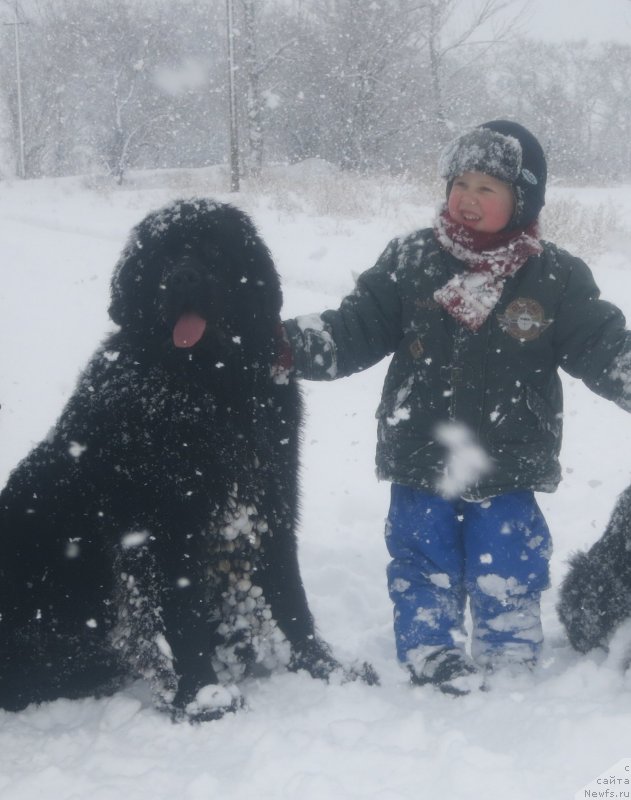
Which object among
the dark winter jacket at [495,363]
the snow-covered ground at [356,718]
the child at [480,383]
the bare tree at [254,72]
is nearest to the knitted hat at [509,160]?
the child at [480,383]

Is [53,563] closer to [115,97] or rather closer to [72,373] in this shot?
[72,373]

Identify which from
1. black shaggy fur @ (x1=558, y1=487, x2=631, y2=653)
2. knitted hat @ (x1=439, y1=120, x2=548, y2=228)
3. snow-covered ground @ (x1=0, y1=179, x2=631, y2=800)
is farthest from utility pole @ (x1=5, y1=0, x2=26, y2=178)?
black shaggy fur @ (x1=558, y1=487, x2=631, y2=653)

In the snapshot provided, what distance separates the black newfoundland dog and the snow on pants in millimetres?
479

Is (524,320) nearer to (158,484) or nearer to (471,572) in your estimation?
Result: (471,572)

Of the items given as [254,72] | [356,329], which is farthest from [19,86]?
[356,329]

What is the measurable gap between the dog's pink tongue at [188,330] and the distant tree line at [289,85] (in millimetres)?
13595

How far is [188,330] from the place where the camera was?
6.61 ft

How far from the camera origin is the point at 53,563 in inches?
80.8

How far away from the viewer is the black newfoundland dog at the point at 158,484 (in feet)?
6.70

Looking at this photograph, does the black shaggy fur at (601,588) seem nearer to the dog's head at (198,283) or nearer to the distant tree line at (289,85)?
the dog's head at (198,283)

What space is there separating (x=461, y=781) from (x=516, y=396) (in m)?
1.08

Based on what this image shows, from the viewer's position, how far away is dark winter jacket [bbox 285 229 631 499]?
221 cm

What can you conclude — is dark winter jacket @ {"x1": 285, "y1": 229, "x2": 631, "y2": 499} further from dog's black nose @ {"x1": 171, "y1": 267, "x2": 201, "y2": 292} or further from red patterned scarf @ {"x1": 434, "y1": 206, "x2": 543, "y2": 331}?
dog's black nose @ {"x1": 171, "y1": 267, "x2": 201, "y2": 292}

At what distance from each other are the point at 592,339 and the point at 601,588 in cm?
74
